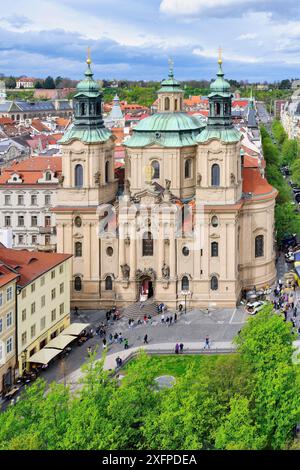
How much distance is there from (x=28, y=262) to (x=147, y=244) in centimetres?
1879

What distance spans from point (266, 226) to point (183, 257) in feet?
38.7

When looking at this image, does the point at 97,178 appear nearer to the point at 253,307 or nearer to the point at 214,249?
the point at 214,249

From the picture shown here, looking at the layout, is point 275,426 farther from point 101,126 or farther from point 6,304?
point 101,126

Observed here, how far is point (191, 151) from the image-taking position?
308 feet

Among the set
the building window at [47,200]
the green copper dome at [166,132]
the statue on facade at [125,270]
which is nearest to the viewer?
the statue on facade at [125,270]

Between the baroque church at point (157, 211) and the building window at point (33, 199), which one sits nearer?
the baroque church at point (157, 211)

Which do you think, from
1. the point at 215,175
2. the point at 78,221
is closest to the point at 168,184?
the point at 215,175

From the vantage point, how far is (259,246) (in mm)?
96000

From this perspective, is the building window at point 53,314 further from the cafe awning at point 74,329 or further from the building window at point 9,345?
the building window at point 9,345

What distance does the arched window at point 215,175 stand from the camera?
295ft

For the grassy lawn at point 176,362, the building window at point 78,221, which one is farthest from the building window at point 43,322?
the building window at point 78,221

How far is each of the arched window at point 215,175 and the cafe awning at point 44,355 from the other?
27504 millimetres

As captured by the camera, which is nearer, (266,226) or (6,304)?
(6,304)
